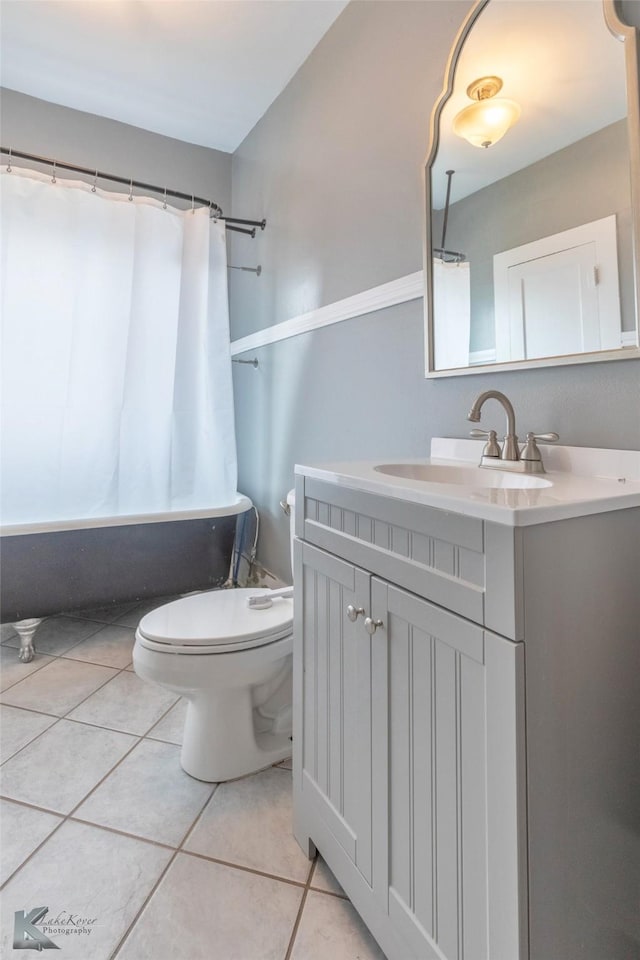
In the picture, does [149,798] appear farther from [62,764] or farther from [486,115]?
[486,115]

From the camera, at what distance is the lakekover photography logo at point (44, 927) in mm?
922

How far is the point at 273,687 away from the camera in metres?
1.50

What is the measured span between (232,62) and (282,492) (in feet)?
6.11

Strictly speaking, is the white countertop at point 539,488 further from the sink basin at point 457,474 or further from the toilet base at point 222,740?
the toilet base at point 222,740

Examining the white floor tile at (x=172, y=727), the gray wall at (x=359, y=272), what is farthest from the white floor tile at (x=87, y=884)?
the gray wall at (x=359, y=272)

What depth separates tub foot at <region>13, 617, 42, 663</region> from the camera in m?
1.98

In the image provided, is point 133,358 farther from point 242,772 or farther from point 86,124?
point 242,772

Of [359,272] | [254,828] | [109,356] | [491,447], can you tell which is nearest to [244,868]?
[254,828]

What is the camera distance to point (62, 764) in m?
1.41

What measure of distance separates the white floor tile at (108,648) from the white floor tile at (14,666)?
114 millimetres

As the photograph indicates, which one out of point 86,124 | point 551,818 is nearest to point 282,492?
point 551,818

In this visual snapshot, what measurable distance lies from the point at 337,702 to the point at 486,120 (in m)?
1.38

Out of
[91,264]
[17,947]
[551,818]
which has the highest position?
[91,264]

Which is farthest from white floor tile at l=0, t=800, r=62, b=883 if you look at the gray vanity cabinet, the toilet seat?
the gray vanity cabinet
